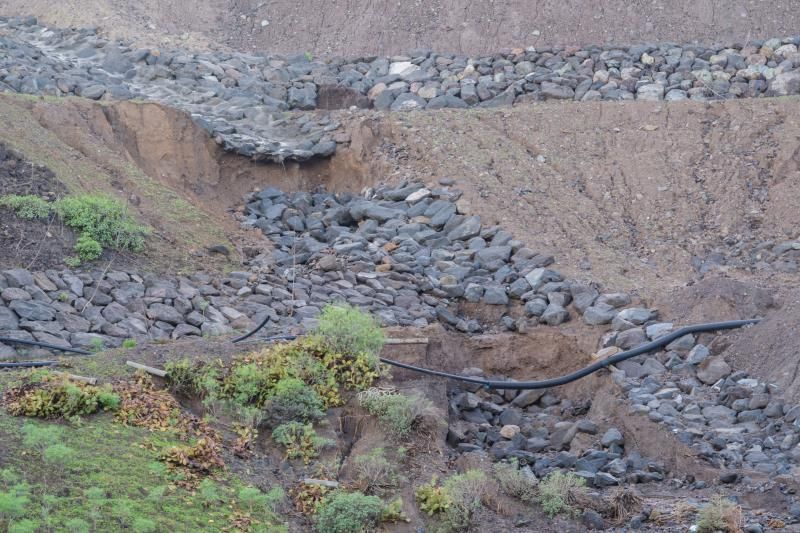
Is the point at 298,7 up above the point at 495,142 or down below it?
above

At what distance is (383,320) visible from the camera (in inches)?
418

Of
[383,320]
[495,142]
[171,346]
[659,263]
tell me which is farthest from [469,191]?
[171,346]

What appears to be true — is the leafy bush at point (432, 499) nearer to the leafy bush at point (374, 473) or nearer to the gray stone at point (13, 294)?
the leafy bush at point (374, 473)

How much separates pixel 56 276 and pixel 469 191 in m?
5.28

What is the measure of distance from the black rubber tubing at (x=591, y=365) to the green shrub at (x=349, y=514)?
2.45 meters

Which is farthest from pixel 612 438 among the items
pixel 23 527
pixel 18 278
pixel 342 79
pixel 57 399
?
pixel 342 79

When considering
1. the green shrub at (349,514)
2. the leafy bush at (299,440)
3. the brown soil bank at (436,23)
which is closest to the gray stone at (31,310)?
the leafy bush at (299,440)

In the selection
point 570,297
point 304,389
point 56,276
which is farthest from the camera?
point 570,297

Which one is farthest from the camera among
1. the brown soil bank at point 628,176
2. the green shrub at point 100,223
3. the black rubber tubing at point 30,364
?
the brown soil bank at point 628,176

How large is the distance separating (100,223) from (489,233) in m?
4.31

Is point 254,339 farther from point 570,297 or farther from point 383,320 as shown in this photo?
point 570,297

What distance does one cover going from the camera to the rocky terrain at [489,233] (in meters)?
8.61

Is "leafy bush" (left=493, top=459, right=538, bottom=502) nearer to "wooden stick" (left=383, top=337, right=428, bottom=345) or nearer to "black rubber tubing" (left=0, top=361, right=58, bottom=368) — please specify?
"wooden stick" (left=383, top=337, right=428, bottom=345)

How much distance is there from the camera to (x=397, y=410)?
25.0 ft
